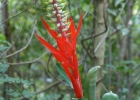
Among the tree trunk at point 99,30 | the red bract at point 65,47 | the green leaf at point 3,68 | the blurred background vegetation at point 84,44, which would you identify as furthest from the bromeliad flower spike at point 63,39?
the tree trunk at point 99,30

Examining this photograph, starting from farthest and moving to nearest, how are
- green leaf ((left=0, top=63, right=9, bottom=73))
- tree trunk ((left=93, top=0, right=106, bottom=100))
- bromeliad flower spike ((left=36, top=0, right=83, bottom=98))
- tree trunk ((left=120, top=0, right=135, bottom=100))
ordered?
tree trunk ((left=120, top=0, right=135, bottom=100)), tree trunk ((left=93, top=0, right=106, bottom=100)), green leaf ((left=0, top=63, right=9, bottom=73)), bromeliad flower spike ((left=36, top=0, right=83, bottom=98))

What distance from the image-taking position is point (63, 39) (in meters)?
0.85

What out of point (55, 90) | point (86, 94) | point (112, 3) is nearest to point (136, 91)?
point (55, 90)

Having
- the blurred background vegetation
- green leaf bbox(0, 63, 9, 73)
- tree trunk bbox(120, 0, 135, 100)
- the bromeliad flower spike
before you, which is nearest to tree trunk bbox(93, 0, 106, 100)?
the blurred background vegetation

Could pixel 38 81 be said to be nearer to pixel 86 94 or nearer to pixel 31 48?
pixel 31 48

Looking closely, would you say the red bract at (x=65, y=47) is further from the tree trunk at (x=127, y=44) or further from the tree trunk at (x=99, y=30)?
the tree trunk at (x=127, y=44)

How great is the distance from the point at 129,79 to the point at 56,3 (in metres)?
1.32

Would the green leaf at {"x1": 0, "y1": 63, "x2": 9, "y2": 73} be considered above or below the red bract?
below

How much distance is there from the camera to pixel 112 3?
2.00 metres

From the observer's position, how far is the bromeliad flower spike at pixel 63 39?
82cm

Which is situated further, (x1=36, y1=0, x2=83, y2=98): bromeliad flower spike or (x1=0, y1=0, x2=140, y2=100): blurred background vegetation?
(x1=0, y1=0, x2=140, y2=100): blurred background vegetation

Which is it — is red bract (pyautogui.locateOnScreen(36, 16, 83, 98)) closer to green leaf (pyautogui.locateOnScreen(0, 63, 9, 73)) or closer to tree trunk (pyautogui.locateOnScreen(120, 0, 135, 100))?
green leaf (pyautogui.locateOnScreen(0, 63, 9, 73))

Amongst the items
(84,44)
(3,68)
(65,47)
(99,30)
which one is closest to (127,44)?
(84,44)

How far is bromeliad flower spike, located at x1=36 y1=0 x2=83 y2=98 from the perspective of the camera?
0.82 meters
